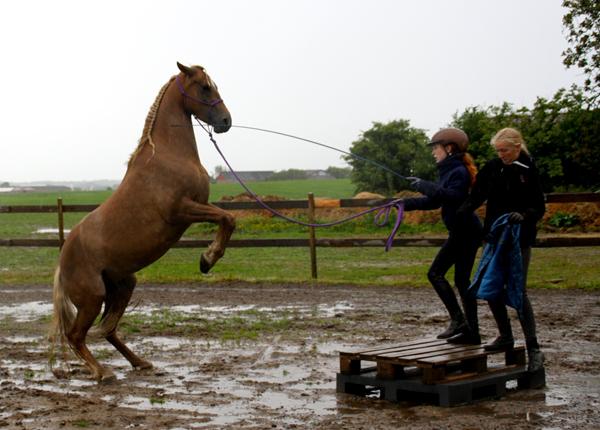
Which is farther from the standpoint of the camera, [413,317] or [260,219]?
[260,219]

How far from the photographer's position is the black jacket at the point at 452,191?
659 centimetres

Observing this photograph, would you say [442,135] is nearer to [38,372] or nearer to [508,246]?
[508,246]

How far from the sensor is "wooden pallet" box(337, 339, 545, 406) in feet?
19.9

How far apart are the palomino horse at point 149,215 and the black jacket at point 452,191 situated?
162 cm

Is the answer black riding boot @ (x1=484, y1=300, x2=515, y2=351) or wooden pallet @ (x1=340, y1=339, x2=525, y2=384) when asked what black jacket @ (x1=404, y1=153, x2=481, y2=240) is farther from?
wooden pallet @ (x1=340, y1=339, x2=525, y2=384)

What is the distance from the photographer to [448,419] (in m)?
5.62

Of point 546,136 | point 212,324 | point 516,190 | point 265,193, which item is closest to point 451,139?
point 516,190

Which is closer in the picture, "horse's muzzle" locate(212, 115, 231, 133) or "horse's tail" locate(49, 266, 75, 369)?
"horse's muzzle" locate(212, 115, 231, 133)

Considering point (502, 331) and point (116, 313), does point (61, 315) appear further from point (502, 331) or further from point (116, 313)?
point (502, 331)

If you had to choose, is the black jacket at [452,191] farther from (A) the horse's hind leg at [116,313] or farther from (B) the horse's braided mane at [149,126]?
(A) the horse's hind leg at [116,313]

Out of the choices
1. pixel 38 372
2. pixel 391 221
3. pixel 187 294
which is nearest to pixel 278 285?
pixel 187 294

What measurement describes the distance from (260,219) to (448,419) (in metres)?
21.3

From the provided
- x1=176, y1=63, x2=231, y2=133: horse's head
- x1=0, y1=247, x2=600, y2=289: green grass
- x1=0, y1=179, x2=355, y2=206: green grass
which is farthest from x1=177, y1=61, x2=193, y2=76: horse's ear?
x1=0, y1=179, x2=355, y2=206: green grass

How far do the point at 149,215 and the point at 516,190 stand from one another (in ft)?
9.51
